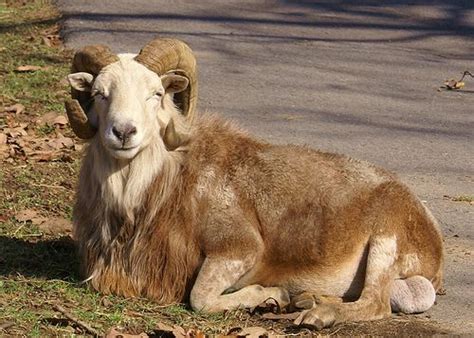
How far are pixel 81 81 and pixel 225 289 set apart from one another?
5.23ft

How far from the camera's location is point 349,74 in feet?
A: 50.1

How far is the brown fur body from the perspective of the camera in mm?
7859

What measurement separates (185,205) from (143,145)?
50 centimetres

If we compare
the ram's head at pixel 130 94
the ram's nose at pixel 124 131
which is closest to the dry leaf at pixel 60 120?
the ram's head at pixel 130 94

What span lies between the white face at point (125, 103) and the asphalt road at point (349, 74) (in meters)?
2.16

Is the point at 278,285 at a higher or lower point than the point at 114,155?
lower

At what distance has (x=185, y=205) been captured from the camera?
26.1ft

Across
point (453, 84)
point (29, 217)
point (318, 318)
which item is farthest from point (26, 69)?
point (318, 318)

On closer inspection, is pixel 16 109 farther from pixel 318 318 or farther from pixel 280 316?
pixel 318 318

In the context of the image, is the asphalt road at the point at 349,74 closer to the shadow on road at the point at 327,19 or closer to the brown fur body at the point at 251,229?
the shadow on road at the point at 327,19

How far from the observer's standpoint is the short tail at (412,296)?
7.82 meters

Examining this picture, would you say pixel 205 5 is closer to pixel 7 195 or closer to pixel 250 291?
pixel 7 195

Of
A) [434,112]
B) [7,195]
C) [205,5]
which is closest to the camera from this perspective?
[7,195]

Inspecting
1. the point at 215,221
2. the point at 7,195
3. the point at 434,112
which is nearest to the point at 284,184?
the point at 215,221
